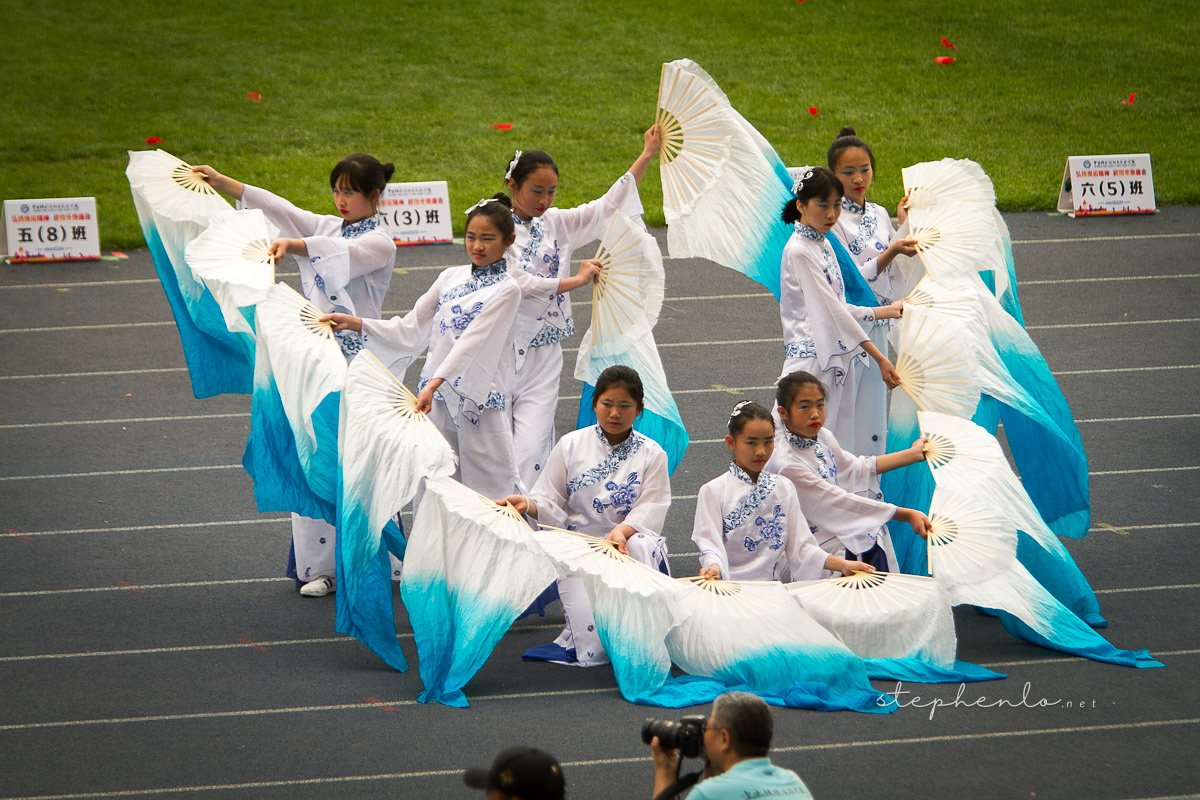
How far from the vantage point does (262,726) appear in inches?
156

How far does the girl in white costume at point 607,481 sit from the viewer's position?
4.46m

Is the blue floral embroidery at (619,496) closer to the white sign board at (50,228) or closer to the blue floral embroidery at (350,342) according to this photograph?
the blue floral embroidery at (350,342)

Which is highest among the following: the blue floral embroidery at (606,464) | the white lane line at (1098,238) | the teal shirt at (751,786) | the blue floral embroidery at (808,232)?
the white lane line at (1098,238)

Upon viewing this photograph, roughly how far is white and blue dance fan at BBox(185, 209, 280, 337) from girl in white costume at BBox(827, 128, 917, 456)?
181cm

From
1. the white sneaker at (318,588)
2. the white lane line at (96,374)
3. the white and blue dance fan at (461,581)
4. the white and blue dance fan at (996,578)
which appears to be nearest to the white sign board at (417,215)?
the white lane line at (96,374)

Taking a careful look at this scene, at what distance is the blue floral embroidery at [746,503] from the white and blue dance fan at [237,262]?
1477 mm

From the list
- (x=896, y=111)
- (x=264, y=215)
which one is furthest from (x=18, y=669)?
(x=896, y=111)

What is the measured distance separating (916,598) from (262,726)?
1.68m

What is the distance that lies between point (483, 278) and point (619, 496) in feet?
2.50

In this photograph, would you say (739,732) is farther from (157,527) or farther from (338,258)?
(157,527)

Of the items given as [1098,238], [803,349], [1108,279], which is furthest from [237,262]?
[1098,238]

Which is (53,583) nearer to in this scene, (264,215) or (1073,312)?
(264,215)

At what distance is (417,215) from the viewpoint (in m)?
9.01

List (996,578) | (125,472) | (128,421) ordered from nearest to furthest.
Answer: (996,578) → (125,472) → (128,421)
